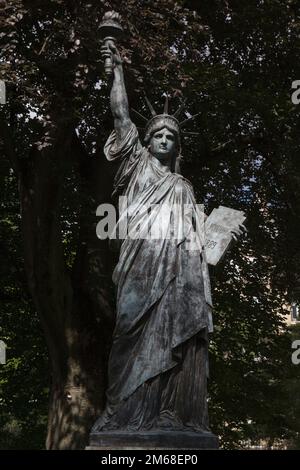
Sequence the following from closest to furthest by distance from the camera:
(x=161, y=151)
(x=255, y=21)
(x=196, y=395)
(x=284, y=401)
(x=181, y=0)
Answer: (x=196, y=395) → (x=161, y=151) → (x=181, y=0) → (x=255, y=21) → (x=284, y=401)

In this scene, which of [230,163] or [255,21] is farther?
[230,163]

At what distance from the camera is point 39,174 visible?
1390 cm

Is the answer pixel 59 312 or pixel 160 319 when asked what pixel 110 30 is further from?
pixel 59 312

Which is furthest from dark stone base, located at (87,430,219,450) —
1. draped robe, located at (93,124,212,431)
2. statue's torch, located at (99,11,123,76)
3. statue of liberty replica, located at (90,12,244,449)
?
statue's torch, located at (99,11,123,76)

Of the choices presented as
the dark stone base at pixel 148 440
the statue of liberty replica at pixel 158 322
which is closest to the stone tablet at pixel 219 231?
the statue of liberty replica at pixel 158 322

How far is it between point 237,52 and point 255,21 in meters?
1.31

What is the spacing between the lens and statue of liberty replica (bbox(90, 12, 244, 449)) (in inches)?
241

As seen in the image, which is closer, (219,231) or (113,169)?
(219,231)

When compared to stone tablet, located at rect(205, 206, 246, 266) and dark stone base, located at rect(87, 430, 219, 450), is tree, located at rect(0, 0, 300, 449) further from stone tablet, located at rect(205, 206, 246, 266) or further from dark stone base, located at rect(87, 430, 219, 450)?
dark stone base, located at rect(87, 430, 219, 450)

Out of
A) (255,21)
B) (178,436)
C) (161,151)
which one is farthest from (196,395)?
(255,21)

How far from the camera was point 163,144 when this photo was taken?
23.9ft

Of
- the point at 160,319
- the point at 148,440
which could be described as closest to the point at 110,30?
the point at 160,319

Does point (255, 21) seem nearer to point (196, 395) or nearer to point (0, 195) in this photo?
point (0, 195)

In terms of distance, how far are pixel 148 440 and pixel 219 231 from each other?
2.01 m
